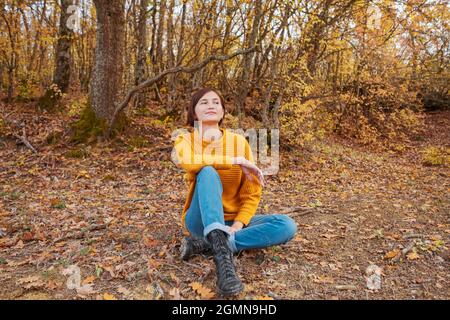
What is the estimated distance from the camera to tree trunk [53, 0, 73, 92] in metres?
11.2

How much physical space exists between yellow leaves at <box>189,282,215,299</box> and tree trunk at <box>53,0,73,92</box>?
10.4 m

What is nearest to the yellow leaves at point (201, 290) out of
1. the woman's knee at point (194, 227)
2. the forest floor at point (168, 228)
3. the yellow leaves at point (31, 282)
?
the forest floor at point (168, 228)

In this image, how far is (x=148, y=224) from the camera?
418 cm

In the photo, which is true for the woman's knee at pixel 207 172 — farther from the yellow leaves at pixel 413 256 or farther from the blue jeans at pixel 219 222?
the yellow leaves at pixel 413 256

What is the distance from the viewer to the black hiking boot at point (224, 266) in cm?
250

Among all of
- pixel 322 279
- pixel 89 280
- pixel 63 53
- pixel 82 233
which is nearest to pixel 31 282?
pixel 89 280

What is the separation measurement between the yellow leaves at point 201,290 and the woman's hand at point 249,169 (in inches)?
39.1

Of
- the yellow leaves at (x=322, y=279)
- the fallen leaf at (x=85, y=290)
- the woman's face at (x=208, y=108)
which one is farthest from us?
the woman's face at (x=208, y=108)

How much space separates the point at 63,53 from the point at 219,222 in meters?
10.5

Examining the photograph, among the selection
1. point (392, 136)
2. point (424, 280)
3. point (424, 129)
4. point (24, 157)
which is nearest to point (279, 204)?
point (424, 280)

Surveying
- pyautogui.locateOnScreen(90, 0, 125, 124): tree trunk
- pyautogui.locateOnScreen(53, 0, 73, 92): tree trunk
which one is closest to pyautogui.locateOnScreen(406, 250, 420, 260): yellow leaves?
pyautogui.locateOnScreen(90, 0, 125, 124): tree trunk

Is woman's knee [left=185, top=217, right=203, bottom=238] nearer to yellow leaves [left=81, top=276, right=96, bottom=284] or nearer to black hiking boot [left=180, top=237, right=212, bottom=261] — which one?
black hiking boot [left=180, top=237, right=212, bottom=261]
